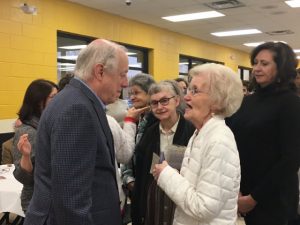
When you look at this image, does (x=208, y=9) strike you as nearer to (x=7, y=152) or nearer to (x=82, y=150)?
(x=7, y=152)

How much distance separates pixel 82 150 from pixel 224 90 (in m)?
0.60

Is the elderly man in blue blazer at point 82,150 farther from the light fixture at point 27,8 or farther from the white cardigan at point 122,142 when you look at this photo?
the light fixture at point 27,8

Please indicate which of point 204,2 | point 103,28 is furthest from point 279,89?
point 103,28

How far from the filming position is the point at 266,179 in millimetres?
1806

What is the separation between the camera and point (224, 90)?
1413 mm

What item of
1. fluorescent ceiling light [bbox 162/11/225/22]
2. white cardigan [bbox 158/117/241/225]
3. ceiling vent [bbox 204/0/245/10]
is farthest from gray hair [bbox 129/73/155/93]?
fluorescent ceiling light [bbox 162/11/225/22]

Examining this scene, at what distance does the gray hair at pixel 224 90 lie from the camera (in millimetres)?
1412

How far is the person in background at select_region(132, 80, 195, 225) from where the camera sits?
6.36 feet

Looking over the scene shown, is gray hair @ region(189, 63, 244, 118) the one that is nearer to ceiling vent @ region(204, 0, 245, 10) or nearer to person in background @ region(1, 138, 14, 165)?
person in background @ region(1, 138, 14, 165)

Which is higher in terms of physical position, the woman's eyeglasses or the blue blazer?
the woman's eyeglasses

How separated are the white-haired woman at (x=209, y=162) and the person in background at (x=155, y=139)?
477mm

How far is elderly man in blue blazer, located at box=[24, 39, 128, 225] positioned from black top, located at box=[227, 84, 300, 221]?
796 millimetres

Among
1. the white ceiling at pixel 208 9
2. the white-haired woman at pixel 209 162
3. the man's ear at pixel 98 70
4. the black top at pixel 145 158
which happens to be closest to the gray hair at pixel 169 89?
the black top at pixel 145 158

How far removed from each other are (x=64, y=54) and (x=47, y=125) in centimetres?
540
